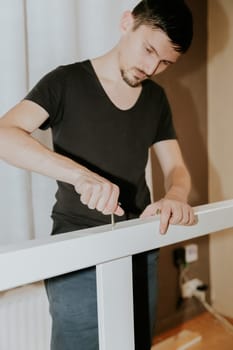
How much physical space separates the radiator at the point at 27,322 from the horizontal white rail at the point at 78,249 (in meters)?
0.21

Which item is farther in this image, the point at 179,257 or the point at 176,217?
the point at 179,257

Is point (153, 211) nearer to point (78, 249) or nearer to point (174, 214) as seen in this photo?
point (174, 214)

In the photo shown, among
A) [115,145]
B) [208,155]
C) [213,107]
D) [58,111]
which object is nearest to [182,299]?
[208,155]

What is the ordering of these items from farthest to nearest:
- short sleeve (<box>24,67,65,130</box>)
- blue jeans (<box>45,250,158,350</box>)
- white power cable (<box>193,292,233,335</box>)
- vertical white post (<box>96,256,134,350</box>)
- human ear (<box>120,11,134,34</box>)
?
white power cable (<box>193,292,233,335</box>)
human ear (<box>120,11,134,34</box>)
short sleeve (<box>24,67,65,130</box>)
blue jeans (<box>45,250,158,350</box>)
vertical white post (<box>96,256,134,350</box>)

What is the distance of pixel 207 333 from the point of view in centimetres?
175

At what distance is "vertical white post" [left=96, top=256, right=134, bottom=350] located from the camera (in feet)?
2.07

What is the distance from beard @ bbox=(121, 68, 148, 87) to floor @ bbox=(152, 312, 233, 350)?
103cm

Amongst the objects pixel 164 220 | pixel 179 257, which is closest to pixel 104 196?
pixel 164 220

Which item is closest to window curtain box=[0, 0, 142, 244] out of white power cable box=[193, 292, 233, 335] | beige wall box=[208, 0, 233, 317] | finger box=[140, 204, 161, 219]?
finger box=[140, 204, 161, 219]

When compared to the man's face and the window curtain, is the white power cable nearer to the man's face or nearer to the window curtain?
the window curtain

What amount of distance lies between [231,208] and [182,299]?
3.79 feet

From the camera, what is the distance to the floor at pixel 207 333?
5.36 ft

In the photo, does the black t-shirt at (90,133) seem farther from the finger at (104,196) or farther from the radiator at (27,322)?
the finger at (104,196)

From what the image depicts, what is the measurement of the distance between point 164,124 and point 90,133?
0.86ft
